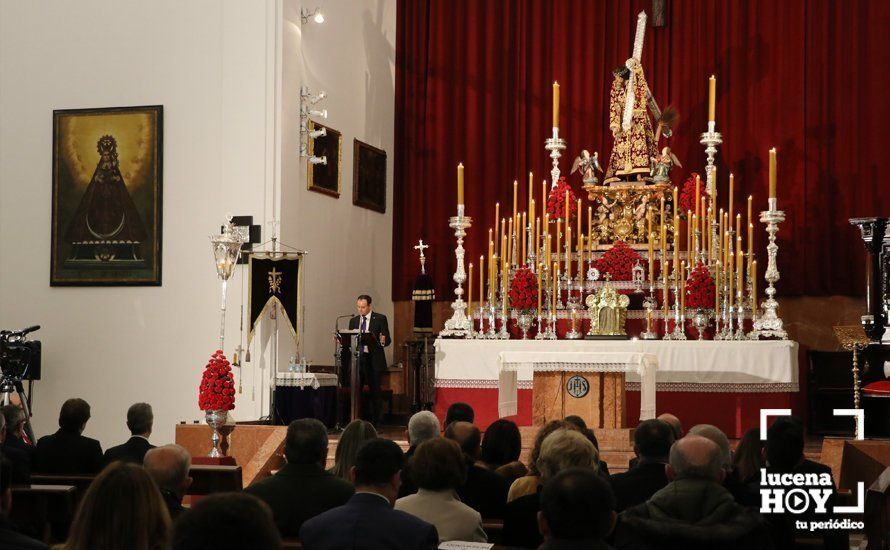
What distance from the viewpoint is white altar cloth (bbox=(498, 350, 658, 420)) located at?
1026 centimetres

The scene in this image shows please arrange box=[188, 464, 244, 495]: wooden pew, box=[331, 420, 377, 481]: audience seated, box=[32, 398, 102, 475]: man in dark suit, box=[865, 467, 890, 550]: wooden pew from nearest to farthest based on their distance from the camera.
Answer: box=[331, 420, 377, 481]: audience seated < box=[865, 467, 890, 550]: wooden pew < box=[188, 464, 244, 495]: wooden pew < box=[32, 398, 102, 475]: man in dark suit

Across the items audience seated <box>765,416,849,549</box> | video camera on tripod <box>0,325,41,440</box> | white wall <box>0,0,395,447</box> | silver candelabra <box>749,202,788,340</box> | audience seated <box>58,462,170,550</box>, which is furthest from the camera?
white wall <box>0,0,395,447</box>

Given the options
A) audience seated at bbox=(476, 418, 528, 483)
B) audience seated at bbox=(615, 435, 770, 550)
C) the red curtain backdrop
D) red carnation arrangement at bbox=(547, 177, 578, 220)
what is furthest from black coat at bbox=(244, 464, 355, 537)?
the red curtain backdrop

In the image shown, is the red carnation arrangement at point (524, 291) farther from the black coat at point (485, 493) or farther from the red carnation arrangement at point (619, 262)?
the black coat at point (485, 493)

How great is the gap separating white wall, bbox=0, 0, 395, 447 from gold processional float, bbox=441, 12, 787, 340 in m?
2.09

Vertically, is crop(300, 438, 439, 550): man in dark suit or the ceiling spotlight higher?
the ceiling spotlight

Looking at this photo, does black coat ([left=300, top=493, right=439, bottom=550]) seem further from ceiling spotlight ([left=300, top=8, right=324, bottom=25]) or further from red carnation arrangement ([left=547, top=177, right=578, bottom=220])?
ceiling spotlight ([left=300, top=8, right=324, bottom=25])

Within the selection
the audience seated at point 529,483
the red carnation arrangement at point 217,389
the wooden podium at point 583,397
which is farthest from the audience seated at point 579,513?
the red carnation arrangement at point 217,389

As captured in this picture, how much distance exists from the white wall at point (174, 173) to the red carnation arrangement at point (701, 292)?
14.4ft

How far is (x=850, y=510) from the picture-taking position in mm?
5473

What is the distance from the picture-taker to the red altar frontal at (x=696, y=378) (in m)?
10.9

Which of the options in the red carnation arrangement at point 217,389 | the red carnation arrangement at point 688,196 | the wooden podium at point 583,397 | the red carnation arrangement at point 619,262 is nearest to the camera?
the red carnation arrangement at point 217,389

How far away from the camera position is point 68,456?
6.79m

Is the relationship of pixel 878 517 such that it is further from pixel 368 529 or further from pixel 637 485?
pixel 368 529
